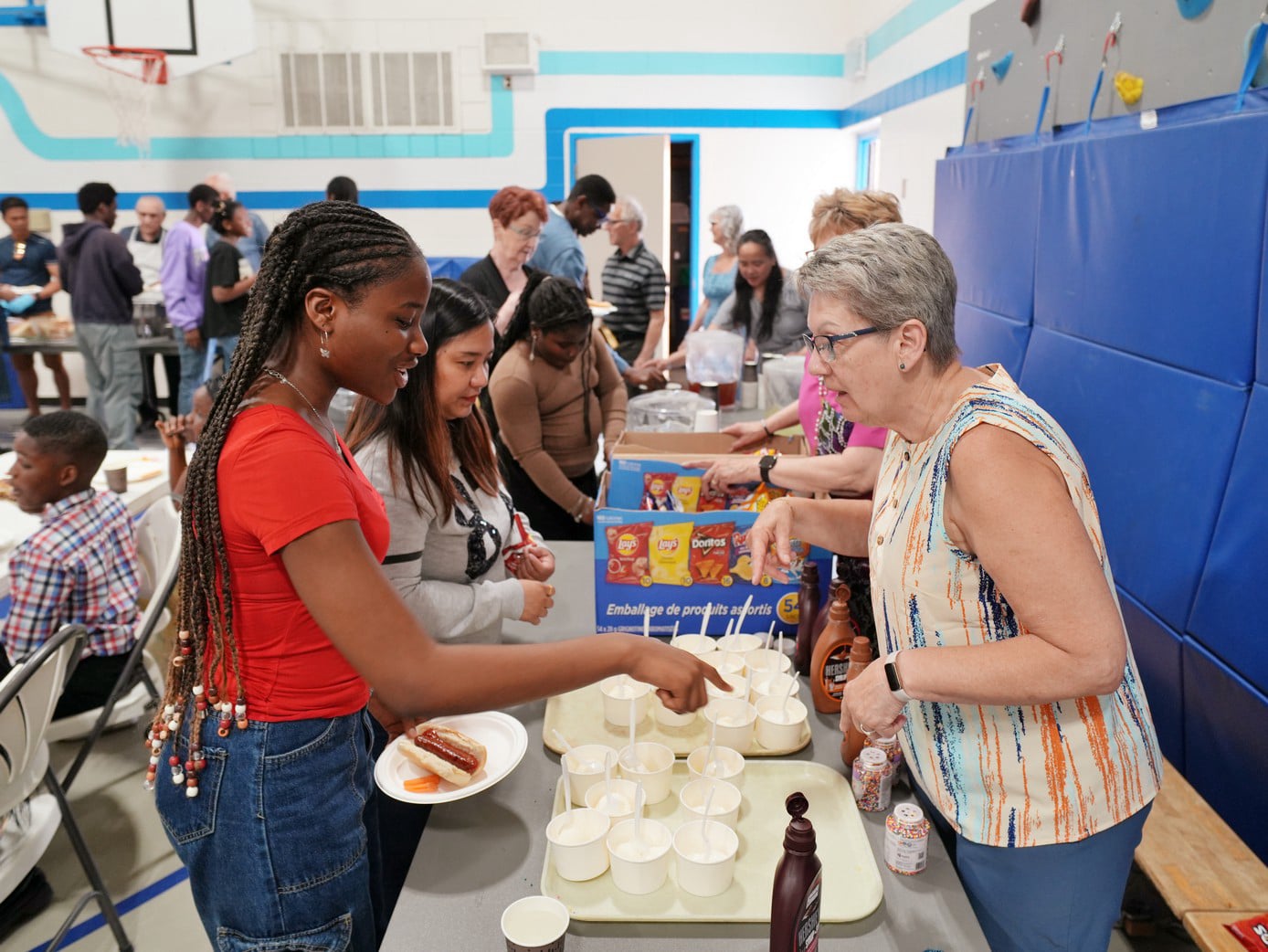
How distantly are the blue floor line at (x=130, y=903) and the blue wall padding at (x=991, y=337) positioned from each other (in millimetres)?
2973

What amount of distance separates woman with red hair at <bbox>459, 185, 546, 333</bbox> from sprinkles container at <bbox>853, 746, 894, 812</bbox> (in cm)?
290

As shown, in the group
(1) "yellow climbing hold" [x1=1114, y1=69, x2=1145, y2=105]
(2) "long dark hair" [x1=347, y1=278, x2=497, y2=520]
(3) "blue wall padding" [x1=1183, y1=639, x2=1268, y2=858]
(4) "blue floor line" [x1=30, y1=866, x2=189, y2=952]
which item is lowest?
(4) "blue floor line" [x1=30, y1=866, x2=189, y2=952]

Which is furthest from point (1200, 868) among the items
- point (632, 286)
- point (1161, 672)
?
point (632, 286)

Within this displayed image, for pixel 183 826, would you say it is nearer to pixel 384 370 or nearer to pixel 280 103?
pixel 384 370

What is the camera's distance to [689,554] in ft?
6.72

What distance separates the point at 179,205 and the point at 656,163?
4310 mm

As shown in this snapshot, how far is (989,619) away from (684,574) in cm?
87

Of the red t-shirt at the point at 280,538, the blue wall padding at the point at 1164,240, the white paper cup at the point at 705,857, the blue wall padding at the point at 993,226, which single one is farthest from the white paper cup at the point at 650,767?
the blue wall padding at the point at 993,226

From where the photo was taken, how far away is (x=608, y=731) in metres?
1.76

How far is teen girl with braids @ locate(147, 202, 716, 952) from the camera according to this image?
1.16 m

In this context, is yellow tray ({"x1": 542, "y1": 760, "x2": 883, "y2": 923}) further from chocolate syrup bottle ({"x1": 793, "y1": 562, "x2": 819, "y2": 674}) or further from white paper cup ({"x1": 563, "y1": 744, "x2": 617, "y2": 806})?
chocolate syrup bottle ({"x1": 793, "y1": 562, "x2": 819, "y2": 674})

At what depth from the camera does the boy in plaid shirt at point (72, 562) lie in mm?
2760

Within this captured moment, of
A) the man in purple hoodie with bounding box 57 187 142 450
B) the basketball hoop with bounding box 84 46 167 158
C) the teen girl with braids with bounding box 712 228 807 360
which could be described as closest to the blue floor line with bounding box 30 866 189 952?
the teen girl with braids with bounding box 712 228 807 360

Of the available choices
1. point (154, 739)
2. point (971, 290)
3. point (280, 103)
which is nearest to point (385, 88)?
point (280, 103)
